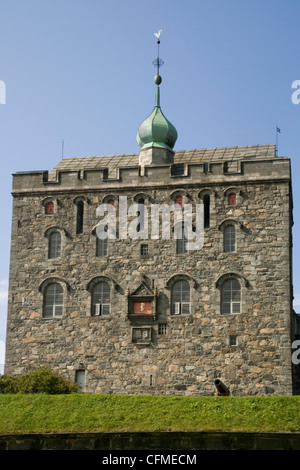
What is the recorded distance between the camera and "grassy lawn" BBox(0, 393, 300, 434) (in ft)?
114

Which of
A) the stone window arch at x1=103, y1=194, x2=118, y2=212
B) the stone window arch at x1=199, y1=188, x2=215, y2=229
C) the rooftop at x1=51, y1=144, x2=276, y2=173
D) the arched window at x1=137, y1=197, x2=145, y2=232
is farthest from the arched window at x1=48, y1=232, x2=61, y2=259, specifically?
the stone window arch at x1=199, y1=188, x2=215, y2=229

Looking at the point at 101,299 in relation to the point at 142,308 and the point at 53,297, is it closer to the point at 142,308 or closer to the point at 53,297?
the point at 142,308

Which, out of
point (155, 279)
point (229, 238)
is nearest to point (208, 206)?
point (229, 238)

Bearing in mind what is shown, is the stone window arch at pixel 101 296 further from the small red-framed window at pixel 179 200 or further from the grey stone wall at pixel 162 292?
the small red-framed window at pixel 179 200

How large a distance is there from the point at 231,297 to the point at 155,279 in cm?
333

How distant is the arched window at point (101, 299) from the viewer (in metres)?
45.1

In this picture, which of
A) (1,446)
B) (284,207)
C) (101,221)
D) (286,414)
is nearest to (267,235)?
(284,207)

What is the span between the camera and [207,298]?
44.1m

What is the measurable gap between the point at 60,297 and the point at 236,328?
7.83 metres

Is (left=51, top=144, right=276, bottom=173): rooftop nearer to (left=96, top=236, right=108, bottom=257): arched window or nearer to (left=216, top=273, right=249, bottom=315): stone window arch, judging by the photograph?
(left=96, top=236, right=108, bottom=257): arched window

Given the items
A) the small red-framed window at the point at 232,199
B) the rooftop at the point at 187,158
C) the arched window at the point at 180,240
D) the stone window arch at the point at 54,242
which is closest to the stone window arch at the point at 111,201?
the rooftop at the point at 187,158

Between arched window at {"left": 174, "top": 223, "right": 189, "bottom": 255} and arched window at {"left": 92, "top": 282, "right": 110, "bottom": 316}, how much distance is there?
347 cm

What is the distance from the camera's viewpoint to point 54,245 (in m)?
46.5

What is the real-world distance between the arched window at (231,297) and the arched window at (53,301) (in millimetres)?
7083
